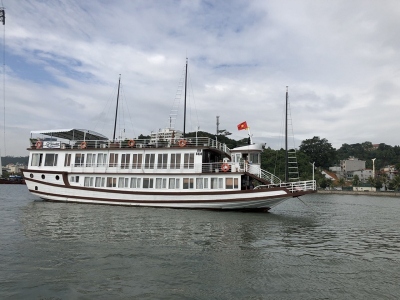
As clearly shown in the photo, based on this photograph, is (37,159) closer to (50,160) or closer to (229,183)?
(50,160)

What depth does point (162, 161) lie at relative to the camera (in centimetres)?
2711

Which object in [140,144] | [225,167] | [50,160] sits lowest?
[225,167]

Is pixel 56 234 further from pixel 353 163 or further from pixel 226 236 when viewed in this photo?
pixel 353 163

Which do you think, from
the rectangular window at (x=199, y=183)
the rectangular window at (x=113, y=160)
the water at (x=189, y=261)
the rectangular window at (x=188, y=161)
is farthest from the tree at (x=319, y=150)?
the water at (x=189, y=261)

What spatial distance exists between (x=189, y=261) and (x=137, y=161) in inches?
705

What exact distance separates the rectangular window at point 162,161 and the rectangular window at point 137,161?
1.71 m

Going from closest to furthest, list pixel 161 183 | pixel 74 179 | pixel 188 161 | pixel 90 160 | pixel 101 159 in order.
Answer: pixel 161 183, pixel 188 161, pixel 74 179, pixel 101 159, pixel 90 160

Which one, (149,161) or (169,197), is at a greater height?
(149,161)

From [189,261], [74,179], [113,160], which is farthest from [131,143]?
[189,261]

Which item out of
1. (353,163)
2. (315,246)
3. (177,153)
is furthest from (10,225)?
(353,163)

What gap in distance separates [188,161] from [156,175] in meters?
2.88

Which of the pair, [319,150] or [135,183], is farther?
[319,150]

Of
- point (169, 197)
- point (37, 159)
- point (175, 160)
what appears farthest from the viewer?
point (37, 159)

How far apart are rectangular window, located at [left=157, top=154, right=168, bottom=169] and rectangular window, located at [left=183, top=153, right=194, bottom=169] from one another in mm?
1714
